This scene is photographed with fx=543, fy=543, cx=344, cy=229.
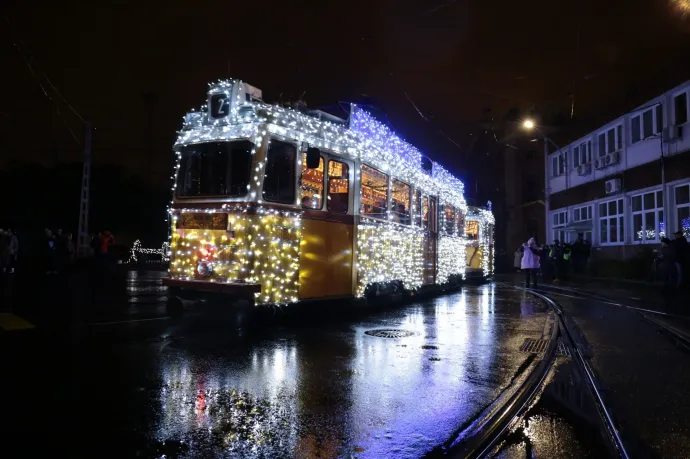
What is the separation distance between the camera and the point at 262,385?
18.4 ft

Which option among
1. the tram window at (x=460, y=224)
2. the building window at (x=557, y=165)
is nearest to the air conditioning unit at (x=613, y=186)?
the building window at (x=557, y=165)

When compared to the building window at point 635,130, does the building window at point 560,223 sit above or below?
below

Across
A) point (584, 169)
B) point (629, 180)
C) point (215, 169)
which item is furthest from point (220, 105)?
point (584, 169)

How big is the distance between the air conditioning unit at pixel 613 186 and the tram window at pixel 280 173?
22.7 m

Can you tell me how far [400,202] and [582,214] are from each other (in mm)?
23096

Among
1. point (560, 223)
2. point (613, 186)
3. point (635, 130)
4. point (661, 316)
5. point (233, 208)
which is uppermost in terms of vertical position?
point (635, 130)

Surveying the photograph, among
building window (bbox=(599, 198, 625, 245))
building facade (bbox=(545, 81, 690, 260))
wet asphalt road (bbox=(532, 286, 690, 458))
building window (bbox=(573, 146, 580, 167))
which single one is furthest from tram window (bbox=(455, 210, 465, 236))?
building window (bbox=(573, 146, 580, 167))

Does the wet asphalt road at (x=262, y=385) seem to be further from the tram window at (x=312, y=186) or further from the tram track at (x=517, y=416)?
the tram window at (x=312, y=186)

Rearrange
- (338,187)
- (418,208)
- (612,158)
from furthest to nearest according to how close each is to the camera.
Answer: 1. (612,158)
2. (418,208)
3. (338,187)

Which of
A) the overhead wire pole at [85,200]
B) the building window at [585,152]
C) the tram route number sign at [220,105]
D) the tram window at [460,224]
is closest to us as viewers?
the tram route number sign at [220,105]

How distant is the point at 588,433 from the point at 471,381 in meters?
1.65

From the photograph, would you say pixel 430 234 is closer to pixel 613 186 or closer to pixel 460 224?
pixel 460 224

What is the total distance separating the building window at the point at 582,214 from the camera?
103 feet

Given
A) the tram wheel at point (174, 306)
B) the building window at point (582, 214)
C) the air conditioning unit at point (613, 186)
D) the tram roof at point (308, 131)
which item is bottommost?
the tram wheel at point (174, 306)
